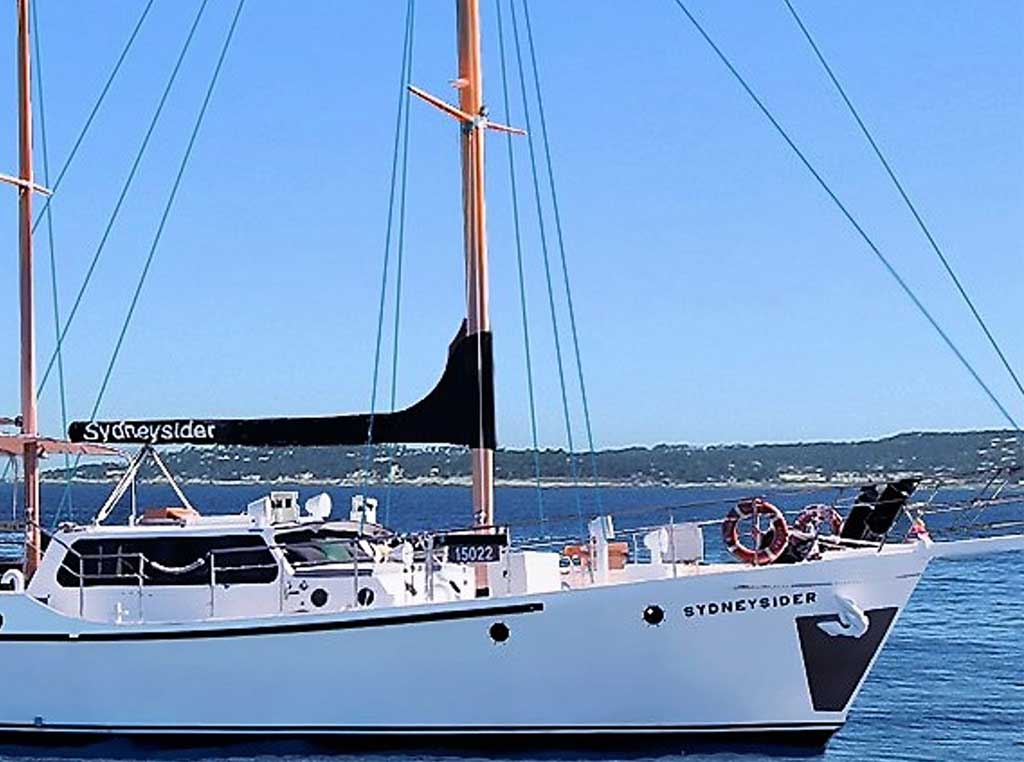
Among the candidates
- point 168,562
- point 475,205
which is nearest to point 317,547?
point 168,562

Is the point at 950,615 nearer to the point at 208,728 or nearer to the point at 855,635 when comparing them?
the point at 855,635

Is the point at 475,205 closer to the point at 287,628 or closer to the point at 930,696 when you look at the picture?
the point at 287,628

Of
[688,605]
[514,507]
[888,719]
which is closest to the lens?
[688,605]

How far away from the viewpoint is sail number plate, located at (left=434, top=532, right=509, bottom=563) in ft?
67.3

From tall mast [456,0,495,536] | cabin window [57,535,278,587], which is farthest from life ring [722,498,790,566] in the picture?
cabin window [57,535,278,587]

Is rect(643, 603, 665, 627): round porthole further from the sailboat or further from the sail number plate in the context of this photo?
the sail number plate

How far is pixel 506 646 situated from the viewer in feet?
65.4

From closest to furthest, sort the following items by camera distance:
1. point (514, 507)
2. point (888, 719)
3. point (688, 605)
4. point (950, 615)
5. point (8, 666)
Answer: point (688, 605)
point (8, 666)
point (888, 719)
point (950, 615)
point (514, 507)

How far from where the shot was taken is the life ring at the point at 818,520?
2078cm

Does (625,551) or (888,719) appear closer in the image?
(625,551)

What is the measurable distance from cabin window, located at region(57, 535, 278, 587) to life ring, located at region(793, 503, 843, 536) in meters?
6.41

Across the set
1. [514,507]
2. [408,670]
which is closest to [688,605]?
[408,670]

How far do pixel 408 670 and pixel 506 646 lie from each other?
1.20 metres

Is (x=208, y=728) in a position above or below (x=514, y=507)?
below
